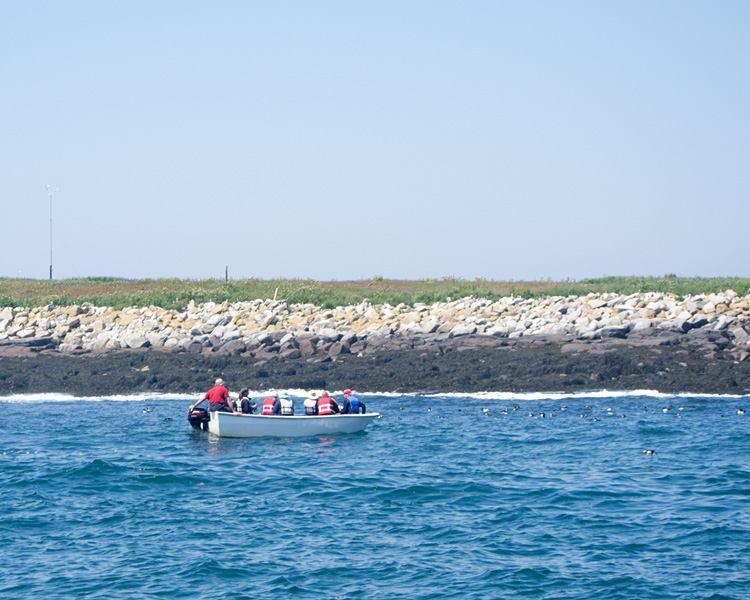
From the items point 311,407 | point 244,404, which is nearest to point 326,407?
point 311,407

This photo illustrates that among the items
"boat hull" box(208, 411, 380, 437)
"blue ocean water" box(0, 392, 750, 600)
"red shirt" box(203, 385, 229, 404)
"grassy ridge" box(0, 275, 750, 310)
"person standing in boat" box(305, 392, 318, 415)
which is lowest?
"blue ocean water" box(0, 392, 750, 600)

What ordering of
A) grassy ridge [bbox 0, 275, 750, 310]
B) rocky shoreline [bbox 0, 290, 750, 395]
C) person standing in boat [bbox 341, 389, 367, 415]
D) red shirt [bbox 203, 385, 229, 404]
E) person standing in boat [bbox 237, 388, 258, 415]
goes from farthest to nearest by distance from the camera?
grassy ridge [bbox 0, 275, 750, 310] < rocky shoreline [bbox 0, 290, 750, 395] < person standing in boat [bbox 341, 389, 367, 415] < red shirt [bbox 203, 385, 229, 404] < person standing in boat [bbox 237, 388, 258, 415]

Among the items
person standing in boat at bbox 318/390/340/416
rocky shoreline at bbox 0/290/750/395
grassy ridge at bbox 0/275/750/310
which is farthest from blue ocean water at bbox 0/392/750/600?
grassy ridge at bbox 0/275/750/310

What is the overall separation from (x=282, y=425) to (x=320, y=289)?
30325 millimetres

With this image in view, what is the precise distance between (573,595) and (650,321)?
2718 centimetres

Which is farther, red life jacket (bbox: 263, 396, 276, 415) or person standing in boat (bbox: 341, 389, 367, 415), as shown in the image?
person standing in boat (bbox: 341, 389, 367, 415)

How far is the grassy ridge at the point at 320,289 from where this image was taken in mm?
48719

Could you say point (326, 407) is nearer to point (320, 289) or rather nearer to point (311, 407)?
point (311, 407)

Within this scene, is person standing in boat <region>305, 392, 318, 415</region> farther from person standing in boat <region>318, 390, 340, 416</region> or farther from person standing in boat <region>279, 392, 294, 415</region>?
person standing in boat <region>279, 392, 294, 415</region>

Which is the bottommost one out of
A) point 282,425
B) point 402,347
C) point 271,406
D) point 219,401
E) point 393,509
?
point 393,509

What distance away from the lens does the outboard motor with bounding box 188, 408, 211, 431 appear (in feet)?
82.5

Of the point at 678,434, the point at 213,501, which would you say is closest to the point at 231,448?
the point at 213,501

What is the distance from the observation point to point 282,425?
968 inches

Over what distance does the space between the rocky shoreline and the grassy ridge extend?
333 cm
